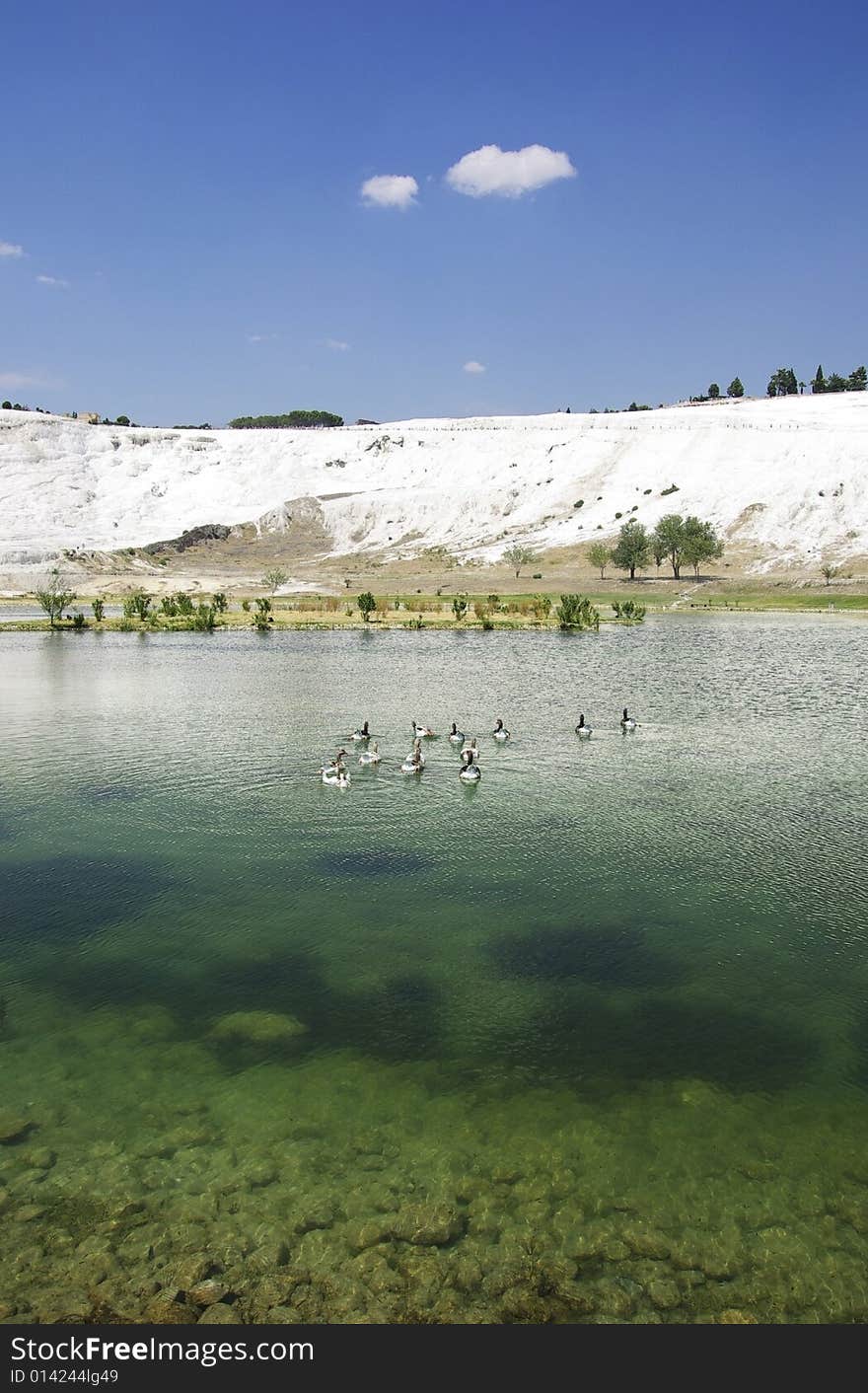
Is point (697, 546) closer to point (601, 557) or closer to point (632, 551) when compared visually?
point (632, 551)

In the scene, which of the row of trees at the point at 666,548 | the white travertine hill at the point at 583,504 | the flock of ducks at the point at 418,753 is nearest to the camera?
the flock of ducks at the point at 418,753

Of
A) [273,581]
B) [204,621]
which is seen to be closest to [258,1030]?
[204,621]

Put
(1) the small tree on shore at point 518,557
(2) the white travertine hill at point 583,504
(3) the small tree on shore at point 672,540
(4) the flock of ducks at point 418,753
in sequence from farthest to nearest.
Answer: (2) the white travertine hill at point 583,504, (1) the small tree on shore at point 518,557, (3) the small tree on shore at point 672,540, (4) the flock of ducks at point 418,753

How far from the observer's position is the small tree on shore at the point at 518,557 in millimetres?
144750

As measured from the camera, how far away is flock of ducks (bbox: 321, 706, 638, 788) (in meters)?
35.1

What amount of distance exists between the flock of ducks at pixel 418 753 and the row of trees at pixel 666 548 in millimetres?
94280

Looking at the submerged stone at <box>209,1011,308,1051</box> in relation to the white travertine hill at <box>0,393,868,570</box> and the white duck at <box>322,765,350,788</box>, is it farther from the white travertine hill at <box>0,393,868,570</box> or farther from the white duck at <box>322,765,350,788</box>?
the white travertine hill at <box>0,393,868,570</box>

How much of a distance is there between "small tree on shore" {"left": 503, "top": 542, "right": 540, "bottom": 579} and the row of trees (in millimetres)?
9545

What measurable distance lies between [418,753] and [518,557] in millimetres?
111199

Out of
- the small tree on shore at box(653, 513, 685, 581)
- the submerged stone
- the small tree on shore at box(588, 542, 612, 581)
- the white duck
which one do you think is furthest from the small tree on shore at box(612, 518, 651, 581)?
the submerged stone

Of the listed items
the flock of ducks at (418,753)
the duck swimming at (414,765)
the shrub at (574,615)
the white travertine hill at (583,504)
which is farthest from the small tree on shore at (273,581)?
the duck swimming at (414,765)

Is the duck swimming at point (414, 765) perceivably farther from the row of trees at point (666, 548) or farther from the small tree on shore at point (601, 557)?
the small tree on shore at point (601, 557)

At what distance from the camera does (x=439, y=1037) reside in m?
18.0

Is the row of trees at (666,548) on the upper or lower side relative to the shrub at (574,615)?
upper
